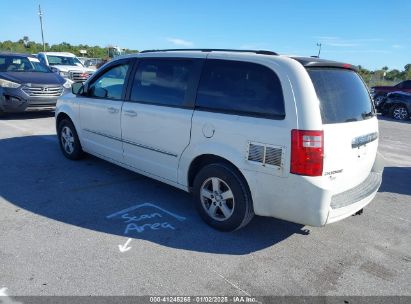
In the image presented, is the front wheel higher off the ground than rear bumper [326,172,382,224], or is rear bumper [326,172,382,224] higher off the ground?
rear bumper [326,172,382,224]

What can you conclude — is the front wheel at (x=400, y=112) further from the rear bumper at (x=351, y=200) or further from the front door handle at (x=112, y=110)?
the front door handle at (x=112, y=110)

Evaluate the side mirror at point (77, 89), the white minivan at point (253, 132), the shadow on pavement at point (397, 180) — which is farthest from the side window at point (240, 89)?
the shadow on pavement at point (397, 180)

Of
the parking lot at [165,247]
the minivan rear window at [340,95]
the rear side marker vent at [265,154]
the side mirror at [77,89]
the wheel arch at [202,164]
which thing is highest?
the minivan rear window at [340,95]

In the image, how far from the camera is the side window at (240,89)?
3.16 meters

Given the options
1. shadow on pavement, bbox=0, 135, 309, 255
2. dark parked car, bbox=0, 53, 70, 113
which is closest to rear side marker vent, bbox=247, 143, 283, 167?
shadow on pavement, bbox=0, 135, 309, 255

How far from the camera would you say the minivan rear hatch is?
306cm

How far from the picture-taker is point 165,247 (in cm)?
337

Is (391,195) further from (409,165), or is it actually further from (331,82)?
(331,82)

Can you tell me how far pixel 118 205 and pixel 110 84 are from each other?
1797 mm

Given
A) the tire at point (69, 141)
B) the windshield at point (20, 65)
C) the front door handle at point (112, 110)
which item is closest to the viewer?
the front door handle at point (112, 110)

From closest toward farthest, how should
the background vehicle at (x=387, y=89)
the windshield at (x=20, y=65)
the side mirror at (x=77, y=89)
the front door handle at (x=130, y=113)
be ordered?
the front door handle at (x=130, y=113) → the side mirror at (x=77, y=89) → the windshield at (x=20, y=65) → the background vehicle at (x=387, y=89)

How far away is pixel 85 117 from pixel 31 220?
6.61 feet

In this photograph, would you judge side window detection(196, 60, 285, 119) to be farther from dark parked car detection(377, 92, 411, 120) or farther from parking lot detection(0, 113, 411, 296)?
dark parked car detection(377, 92, 411, 120)

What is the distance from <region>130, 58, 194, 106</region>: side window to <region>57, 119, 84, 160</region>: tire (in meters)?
1.79
